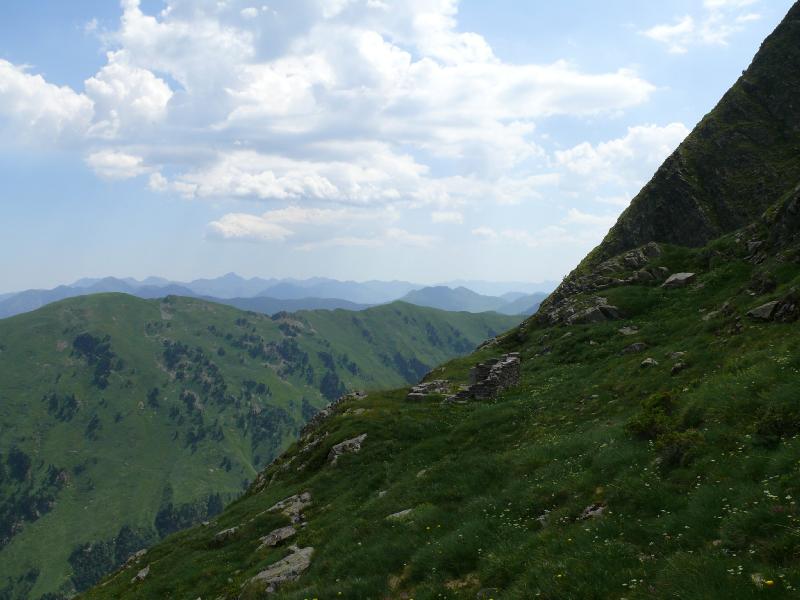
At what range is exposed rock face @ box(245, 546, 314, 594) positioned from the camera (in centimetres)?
2278

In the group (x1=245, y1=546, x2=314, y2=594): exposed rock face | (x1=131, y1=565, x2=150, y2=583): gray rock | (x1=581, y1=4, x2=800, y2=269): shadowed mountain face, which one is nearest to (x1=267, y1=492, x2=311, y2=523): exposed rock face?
(x1=245, y1=546, x2=314, y2=594): exposed rock face

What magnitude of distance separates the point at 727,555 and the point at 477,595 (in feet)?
22.2

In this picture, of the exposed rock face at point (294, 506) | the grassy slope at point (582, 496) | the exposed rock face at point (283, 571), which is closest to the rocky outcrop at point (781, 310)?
the grassy slope at point (582, 496)

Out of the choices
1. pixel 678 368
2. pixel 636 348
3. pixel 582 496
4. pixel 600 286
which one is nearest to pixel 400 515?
pixel 582 496

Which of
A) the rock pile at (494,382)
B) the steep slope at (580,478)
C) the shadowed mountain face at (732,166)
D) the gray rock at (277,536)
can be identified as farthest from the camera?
the shadowed mountain face at (732,166)

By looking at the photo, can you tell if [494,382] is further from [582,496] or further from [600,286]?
[600,286]

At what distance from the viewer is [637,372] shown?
32.9 m

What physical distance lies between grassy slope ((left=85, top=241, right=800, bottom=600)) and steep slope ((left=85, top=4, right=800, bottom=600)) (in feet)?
0.26

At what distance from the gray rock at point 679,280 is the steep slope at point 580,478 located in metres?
0.68

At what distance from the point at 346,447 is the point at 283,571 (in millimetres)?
19475

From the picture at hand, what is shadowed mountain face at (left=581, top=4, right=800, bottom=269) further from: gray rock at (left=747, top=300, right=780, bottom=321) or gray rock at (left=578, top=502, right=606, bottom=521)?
gray rock at (left=578, top=502, right=606, bottom=521)

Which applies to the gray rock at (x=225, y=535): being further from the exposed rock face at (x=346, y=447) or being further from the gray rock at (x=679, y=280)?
the gray rock at (x=679, y=280)

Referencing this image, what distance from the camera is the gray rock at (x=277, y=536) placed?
3092cm

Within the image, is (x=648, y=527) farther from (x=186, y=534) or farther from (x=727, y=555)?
(x=186, y=534)
